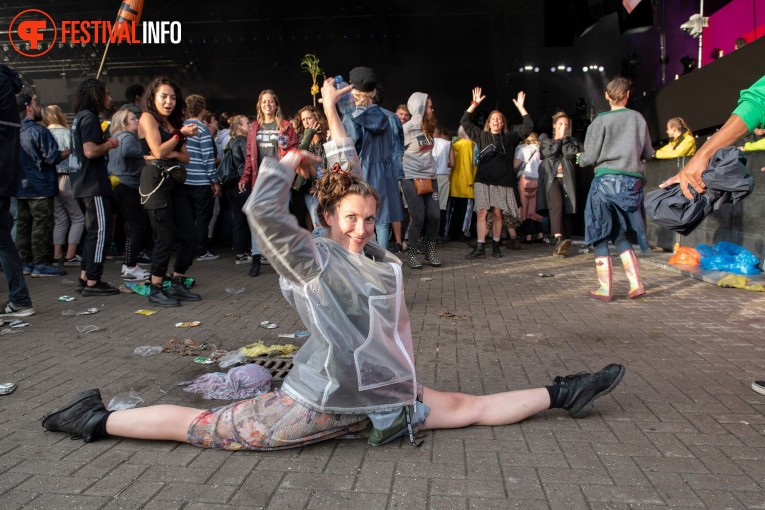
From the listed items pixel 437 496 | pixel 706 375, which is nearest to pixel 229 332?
pixel 437 496

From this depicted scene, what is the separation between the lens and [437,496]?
2336 millimetres

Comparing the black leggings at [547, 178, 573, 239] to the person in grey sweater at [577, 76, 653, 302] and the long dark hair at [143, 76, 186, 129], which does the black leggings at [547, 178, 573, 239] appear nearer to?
the person in grey sweater at [577, 76, 653, 302]

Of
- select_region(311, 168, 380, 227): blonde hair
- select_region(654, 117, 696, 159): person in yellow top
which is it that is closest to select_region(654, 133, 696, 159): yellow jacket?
select_region(654, 117, 696, 159): person in yellow top

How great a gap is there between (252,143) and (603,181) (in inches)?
152

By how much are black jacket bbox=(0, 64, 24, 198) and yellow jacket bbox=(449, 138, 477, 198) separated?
6895 millimetres

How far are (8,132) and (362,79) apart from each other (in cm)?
321

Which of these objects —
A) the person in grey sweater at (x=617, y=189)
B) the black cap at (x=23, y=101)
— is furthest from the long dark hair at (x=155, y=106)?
the person in grey sweater at (x=617, y=189)

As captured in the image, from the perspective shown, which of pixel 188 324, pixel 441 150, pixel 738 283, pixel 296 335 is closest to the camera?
pixel 296 335

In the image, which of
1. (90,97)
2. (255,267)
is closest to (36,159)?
(90,97)

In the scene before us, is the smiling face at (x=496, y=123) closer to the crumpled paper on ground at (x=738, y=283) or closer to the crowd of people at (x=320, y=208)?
the crowd of people at (x=320, y=208)

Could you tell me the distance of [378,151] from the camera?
670cm

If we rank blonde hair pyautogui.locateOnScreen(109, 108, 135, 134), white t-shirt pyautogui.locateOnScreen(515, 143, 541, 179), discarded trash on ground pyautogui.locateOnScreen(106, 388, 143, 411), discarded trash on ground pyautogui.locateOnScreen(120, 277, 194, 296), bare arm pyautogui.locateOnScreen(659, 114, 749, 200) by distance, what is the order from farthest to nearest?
1. white t-shirt pyautogui.locateOnScreen(515, 143, 541, 179)
2. blonde hair pyautogui.locateOnScreen(109, 108, 135, 134)
3. discarded trash on ground pyautogui.locateOnScreen(120, 277, 194, 296)
4. discarded trash on ground pyautogui.locateOnScreen(106, 388, 143, 411)
5. bare arm pyautogui.locateOnScreen(659, 114, 749, 200)

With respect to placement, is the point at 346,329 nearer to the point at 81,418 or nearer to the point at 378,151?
the point at 81,418

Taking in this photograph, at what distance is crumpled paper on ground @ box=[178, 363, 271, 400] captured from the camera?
3518 millimetres
